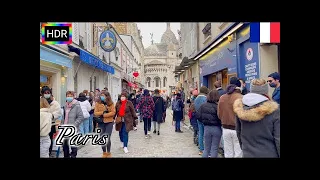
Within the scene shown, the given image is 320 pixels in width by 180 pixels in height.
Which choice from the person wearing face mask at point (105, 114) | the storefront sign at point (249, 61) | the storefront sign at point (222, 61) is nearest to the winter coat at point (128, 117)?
the person wearing face mask at point (105, 114)

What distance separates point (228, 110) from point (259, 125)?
4.98 feet

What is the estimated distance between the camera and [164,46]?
88.1m

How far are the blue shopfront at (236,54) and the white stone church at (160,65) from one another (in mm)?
59631

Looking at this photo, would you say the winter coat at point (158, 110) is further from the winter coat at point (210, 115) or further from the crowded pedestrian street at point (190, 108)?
the winter coat at point (210, 115)

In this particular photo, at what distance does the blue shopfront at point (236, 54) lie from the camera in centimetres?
766

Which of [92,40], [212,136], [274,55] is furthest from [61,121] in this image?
[92,40]

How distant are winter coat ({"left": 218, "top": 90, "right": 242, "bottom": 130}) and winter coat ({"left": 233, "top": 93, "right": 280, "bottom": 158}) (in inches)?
46.6

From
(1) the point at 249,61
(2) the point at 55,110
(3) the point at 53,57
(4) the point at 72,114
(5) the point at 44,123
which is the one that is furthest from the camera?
(1) the point at 249,61

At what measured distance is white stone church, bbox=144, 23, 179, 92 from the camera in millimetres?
75938

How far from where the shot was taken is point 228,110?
16.7ft

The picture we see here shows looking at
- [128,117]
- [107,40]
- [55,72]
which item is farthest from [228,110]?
[107,40]

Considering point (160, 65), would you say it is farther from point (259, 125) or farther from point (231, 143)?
point (259, 125)

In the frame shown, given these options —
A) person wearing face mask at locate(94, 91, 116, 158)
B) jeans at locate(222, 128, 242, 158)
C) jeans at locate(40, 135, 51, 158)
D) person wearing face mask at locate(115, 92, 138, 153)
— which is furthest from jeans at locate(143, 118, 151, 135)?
jeans at locate(40, 135, 51, 158)
